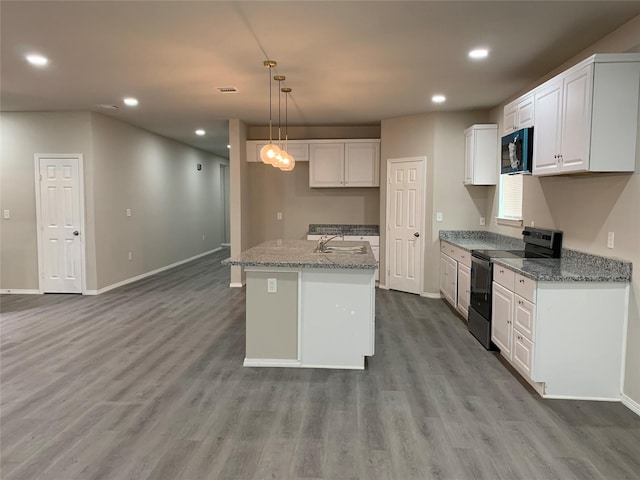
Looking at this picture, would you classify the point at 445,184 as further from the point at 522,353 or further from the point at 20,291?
the point at 20,291

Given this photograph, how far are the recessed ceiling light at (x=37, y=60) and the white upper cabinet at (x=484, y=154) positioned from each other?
479cm

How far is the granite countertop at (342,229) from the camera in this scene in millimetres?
7387

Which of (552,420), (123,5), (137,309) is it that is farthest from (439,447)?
(137,309)

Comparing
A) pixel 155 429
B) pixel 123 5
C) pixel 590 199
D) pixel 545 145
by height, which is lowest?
pixel 155 429

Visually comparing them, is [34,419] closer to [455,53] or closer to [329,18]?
[329,18]

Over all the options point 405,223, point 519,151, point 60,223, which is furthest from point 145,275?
point 519,151

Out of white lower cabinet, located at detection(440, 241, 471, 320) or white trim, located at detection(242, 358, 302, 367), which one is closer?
white trim, located at detection(242, 358, 302, 367)

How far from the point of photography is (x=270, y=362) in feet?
11.9

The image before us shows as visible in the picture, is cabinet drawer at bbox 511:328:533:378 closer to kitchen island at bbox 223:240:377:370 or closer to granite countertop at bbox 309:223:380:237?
kitchen island at bbox 223:240:377:370

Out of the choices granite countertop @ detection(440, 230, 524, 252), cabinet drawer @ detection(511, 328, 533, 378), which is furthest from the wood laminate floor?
granite countertop @ detection(440, 230, 524, 252)

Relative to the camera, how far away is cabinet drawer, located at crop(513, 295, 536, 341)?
306cm

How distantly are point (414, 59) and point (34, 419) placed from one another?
3952 millimetres

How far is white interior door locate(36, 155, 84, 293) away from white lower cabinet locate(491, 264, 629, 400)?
233 inches

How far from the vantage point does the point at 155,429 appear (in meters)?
2.60
